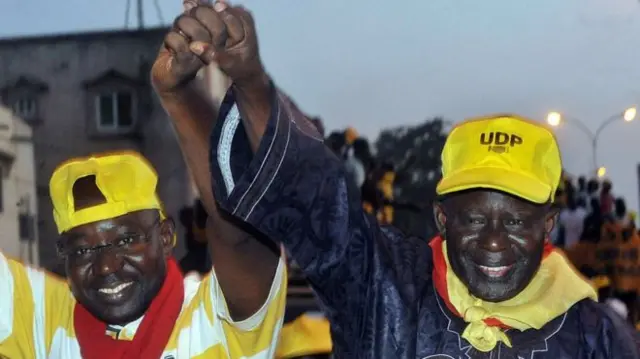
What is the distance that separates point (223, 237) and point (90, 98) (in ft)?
16.1

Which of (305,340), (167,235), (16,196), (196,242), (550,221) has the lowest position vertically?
(196,242)

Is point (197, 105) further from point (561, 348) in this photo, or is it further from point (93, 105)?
point (93, 105)

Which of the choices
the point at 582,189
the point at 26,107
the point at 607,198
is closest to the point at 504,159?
the point at 26,107

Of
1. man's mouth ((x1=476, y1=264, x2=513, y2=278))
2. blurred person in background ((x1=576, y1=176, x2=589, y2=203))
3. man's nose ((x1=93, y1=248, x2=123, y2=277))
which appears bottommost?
blurred person in background ((x1=576, y1=176, x2=589, y2=203))

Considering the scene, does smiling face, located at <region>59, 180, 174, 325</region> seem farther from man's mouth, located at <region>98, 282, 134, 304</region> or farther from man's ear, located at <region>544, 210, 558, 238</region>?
man's ear, located at <region>544, 210, 558, 238</region>

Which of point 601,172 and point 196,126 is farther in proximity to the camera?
point 601,172

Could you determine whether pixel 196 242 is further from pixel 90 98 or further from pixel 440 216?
pixel 440 216

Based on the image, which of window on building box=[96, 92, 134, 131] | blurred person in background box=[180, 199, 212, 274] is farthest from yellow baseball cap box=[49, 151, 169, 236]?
window on building box=[96, 92, 134, 131]

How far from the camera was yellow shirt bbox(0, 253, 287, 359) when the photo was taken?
76.4 inches

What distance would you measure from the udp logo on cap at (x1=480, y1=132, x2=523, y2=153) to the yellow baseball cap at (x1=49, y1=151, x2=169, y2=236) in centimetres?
89

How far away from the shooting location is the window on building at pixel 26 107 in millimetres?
5934

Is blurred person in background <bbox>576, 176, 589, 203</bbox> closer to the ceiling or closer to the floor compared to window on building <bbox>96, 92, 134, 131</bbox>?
closer to the floor

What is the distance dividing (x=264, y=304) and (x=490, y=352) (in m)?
0.49

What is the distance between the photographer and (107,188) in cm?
214
